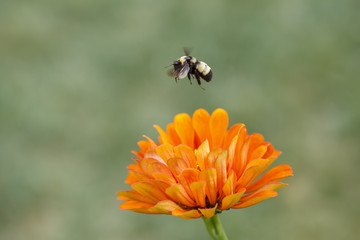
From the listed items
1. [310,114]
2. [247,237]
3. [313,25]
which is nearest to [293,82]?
[310,114]

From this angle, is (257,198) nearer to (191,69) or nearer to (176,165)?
(176,165)

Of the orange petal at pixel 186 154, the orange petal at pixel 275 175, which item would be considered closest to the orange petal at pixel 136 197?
the orange petal at pixel 186 154

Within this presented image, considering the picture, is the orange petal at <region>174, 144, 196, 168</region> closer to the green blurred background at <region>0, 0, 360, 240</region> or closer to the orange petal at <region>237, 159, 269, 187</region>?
the orange petal at <region>237, 159, 269, 187</region>

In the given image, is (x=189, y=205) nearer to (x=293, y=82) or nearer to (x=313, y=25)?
(x=293, y=82)

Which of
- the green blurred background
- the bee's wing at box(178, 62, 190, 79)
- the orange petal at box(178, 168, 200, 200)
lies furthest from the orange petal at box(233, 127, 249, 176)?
the green blurred background

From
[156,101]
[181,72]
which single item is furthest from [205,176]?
[156,101]

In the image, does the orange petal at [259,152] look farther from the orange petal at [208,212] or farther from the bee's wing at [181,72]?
the bee's wing at [181,72]
